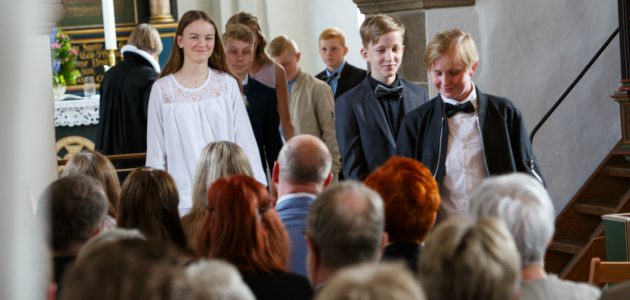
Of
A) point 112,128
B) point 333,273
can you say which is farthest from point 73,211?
point 112,128

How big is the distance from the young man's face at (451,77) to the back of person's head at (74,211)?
1582mm

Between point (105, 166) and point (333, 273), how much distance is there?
1654mm

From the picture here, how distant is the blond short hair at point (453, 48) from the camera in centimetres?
294

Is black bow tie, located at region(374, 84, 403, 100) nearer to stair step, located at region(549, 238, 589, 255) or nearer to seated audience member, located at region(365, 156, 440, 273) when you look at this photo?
seated audience member, located at region(365, 156, 440, 273)

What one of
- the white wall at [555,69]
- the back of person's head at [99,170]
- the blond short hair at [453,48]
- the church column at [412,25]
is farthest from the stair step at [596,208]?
the back of person's head at [99,170]

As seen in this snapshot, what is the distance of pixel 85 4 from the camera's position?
29.7 ft

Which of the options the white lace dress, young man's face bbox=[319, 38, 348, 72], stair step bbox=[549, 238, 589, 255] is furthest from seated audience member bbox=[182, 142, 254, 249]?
stair step bbox=[549, 238, 589, 255]

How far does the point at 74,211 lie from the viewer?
1.92 m

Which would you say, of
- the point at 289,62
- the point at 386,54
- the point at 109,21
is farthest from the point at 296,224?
the point at 109,21

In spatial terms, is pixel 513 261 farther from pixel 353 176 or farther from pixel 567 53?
pixel 567 53

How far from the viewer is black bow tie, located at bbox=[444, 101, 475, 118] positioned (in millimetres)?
2998

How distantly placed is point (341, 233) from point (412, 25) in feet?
12.7

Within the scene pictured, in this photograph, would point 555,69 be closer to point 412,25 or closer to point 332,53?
point 412,25

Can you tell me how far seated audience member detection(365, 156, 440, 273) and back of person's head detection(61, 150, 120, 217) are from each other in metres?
1.27
